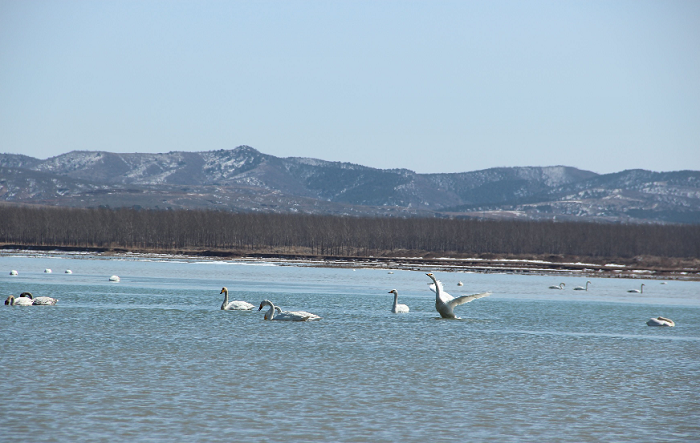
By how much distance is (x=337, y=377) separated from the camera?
2294 centimetres

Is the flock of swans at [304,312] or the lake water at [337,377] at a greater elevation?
the flock of swans at [304,312]

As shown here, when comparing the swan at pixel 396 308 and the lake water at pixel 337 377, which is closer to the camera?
the lake water at pixel 337 377

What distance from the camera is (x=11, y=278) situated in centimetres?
7031

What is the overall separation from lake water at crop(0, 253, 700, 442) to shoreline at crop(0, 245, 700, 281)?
8098 centimetres

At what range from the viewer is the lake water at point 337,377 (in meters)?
16.7

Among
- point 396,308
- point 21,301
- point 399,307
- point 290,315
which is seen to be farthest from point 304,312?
point 21,301

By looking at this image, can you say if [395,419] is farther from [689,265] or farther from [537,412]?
[689,265]

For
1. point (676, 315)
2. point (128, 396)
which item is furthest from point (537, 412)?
point (676, 315)

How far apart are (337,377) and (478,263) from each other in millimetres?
121875

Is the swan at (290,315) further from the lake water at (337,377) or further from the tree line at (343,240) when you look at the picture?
the tree line at (343,240)

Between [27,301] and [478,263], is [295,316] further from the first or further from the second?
[478,263]

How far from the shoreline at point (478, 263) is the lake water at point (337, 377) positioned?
81.0 m

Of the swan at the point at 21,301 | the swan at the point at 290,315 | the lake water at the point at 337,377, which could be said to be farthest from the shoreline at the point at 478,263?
the swan at the point at 21,301

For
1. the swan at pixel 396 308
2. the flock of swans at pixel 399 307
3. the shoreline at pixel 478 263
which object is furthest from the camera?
the shoreline at pixel 478 263
